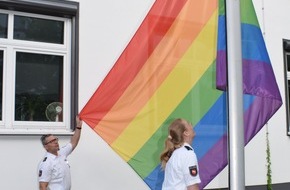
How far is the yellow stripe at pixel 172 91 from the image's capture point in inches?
163

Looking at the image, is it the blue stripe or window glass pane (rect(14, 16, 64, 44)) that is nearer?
the blue stripe

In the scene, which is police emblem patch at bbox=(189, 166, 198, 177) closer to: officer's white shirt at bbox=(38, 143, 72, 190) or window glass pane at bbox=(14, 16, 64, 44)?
officer's white shirt at bbox=(38, 143, 72, 190)

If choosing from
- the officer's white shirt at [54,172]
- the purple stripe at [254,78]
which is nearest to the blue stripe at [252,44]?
the purple stripe at [254,78]

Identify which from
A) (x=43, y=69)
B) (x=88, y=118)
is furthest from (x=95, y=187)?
(x=88, y=118)

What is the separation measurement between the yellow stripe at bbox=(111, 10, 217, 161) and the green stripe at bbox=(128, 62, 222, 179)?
4 centimetres

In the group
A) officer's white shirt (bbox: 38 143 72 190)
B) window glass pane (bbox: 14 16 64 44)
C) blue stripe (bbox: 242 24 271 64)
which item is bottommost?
officer's white shirt (bbox: 38 143 72 190)

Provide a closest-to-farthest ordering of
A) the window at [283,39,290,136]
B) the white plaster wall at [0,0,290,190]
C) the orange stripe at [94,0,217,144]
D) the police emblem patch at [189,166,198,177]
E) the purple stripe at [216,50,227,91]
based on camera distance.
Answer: the police emblem patch at [189,166,198,177] → the purple stripe at [216,50,227,91] → the orange stripe at [94,0,217,144] → the white plaster wall at [0,0,290,190] → the window at [283,39,290,136]

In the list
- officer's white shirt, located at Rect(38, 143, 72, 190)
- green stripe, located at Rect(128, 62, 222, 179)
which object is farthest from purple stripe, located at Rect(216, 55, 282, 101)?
officer's white shirt, located at Rect(38, 143, 72, 190)

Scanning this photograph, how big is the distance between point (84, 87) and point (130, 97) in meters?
2.21

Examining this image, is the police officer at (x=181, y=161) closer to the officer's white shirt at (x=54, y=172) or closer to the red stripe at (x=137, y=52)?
the red stripe at (x=137, y=52)

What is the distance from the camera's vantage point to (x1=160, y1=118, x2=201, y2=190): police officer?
3.41 metres

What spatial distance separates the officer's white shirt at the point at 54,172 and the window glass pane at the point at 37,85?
1362mm

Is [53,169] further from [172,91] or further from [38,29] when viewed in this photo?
[38,29]

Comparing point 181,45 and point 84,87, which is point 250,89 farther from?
point 84,87
